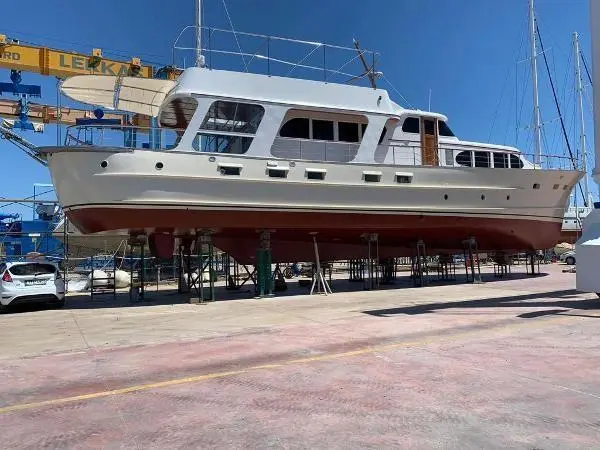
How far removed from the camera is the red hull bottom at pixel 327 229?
44.0ft

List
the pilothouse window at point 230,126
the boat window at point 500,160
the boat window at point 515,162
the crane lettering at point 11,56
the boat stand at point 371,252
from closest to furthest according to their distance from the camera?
the pilothouse window at point 230,126
the boat stand at point 371,252
the boat window at point 500,160
the boat window at point 515,162
the crane lettering at point 11,56

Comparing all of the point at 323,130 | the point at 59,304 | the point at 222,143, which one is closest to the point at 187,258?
the point at 222,143

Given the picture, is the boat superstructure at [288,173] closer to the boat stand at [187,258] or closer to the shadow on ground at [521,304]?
the boat stand at [187,258]

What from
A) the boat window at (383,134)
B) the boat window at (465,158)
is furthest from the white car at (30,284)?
the boat window at (465,158)

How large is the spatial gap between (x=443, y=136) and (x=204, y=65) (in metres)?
8.76

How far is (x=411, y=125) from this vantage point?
17125 millimetres

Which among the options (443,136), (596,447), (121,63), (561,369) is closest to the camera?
(596,447)

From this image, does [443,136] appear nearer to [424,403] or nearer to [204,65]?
[204,65]

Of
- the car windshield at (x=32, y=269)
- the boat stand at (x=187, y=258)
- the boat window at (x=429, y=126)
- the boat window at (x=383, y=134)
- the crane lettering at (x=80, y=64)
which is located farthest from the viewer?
the crane lettering at (x=80, y=64)

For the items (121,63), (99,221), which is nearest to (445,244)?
(99,221)

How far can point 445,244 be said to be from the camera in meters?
19.0

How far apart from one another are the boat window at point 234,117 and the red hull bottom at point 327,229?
8.90 ft

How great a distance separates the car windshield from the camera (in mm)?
12499

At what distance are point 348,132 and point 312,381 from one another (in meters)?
12.0
